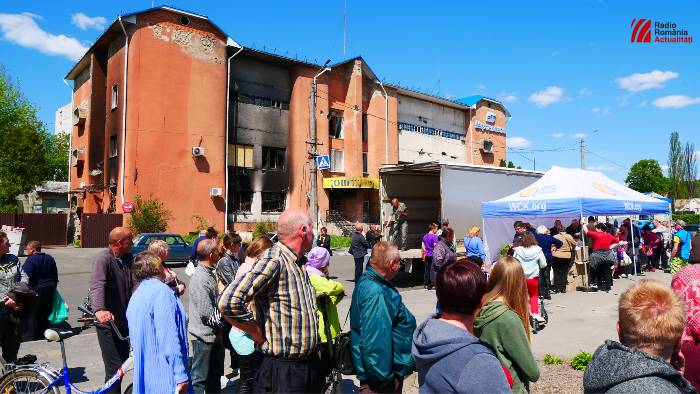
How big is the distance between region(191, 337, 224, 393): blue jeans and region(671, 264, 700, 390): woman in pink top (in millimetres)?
3991

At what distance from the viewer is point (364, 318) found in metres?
3.52

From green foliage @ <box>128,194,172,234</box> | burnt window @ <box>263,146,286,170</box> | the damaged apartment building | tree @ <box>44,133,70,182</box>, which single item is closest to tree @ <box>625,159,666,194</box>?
the damaged apartment building

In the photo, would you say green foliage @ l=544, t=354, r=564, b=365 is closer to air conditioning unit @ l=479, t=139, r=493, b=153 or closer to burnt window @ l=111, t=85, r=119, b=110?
burnt window @ l=111, t=85, r=119, b=110

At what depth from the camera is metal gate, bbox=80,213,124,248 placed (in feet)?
90.5

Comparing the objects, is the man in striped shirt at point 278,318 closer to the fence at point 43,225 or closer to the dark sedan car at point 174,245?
the dark sedan car at point 174,245

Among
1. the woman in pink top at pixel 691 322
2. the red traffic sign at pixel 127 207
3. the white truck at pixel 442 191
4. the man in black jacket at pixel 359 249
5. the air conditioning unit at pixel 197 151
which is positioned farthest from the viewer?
the air conditioning unit at pixel 197 151

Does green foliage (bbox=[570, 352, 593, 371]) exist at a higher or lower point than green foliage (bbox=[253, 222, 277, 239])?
lower

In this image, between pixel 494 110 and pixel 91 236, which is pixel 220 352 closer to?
pixel 91 236

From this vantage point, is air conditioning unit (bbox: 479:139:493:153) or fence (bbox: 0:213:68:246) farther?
air conditioning unit (bbox: 479:139:493:153)

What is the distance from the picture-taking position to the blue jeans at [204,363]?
493 centimetres

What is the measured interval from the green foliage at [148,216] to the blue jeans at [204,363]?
23.1 m

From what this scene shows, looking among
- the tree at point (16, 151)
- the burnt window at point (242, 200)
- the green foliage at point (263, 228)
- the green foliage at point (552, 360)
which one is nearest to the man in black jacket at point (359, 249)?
the green foliage at point (552, 360)

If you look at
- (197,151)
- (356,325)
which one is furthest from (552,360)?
(197,151)

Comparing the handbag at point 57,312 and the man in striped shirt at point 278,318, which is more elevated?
the man in striped shirt at point 278,318
